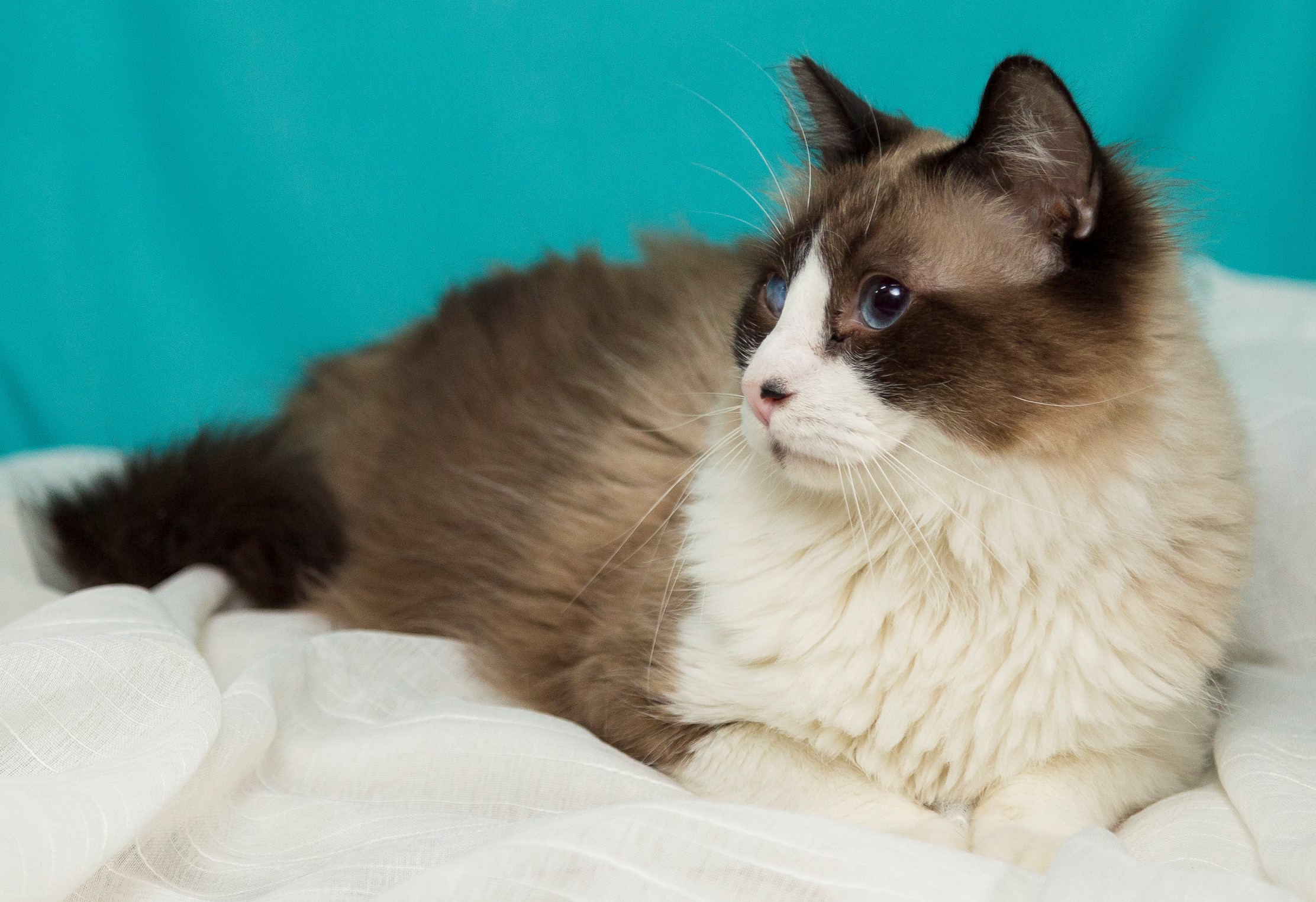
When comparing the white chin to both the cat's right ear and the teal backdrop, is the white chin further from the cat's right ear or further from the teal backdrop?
the teal backdrop

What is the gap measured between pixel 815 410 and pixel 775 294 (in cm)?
27

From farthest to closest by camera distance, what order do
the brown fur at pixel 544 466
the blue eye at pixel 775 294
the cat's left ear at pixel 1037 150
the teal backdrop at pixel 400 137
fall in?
the teal backdrop at pixel 400 137
the brown fur at pixel 544 466
the blue eye at pixel 775 294
the cat's left ear at pixel 1037 150

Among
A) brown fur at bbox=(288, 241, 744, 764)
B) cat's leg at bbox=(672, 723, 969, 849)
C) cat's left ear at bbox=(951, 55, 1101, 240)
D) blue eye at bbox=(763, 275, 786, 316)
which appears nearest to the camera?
cat's left ear at bbox=(951, 55, 1101, 240)

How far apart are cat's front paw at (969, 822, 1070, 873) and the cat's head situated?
0.41 metres

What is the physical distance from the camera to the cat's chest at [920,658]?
4.41ft

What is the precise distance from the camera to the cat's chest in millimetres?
1345

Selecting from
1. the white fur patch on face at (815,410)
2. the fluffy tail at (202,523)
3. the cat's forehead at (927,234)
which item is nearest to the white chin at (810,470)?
the white fur patch on face at (815,410)

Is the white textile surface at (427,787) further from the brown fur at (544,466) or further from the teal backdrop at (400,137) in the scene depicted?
the teal backdrop at (400,137)

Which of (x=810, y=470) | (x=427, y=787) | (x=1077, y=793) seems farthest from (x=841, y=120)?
(x=427, y=787)

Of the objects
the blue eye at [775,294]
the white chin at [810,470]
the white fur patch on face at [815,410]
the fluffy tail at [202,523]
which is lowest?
the fluffy tail at [202,523]

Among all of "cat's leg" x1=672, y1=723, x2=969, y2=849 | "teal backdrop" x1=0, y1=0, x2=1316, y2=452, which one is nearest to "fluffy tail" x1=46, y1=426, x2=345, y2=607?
"teal backdrop" x1=0, y1=0, x2=1316, y2=452

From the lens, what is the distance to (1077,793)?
1.36 m

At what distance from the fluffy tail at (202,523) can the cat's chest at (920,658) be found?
0.96 metres

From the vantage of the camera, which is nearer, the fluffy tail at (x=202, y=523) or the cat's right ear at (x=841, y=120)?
the cat's right ear at (x=841, y=120)
